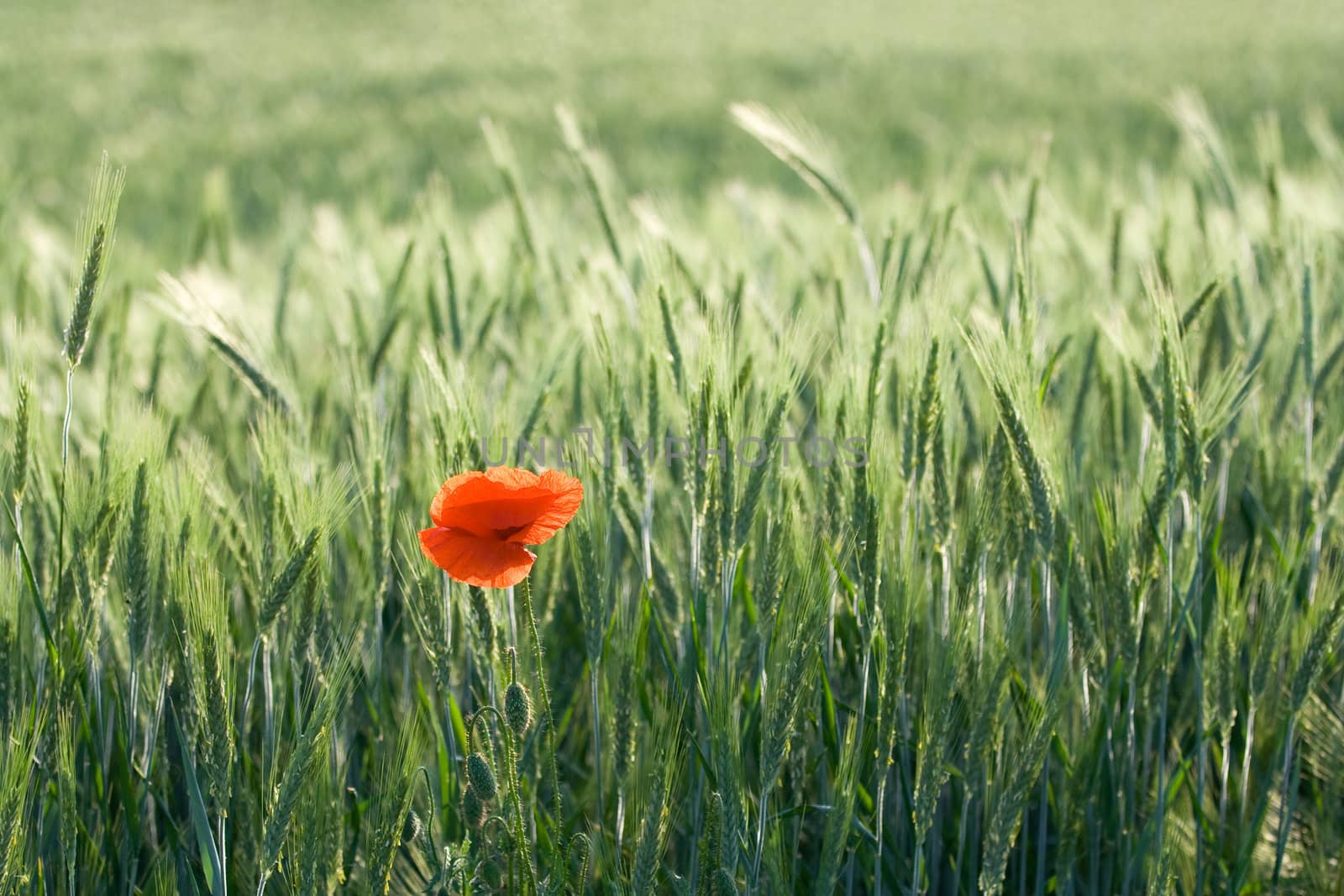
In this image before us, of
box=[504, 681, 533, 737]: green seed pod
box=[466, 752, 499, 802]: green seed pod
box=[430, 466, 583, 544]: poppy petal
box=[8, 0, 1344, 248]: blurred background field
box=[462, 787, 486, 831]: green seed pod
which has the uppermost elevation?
box=[8, 0, 1344, 248]: blurred background field

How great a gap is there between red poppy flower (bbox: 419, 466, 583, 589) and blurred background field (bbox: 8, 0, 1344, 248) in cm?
108

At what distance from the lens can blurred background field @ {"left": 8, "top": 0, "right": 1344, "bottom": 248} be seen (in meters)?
5.15

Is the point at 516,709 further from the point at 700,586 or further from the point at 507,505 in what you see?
the point at 700,586

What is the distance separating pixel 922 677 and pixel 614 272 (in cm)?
79

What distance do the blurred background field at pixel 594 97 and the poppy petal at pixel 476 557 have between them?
1.11m

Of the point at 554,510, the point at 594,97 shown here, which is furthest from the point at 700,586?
the point at 594,97

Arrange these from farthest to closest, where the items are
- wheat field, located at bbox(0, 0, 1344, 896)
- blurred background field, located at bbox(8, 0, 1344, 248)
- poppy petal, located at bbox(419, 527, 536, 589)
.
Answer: blurred background field, located at bbox(8, 0, 1344, 248) < wheat field, located at bbox(0, 0, 1344, 896) < poppy petal, located at bbox(419, 527, 536, 589)

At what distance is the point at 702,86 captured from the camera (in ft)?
25.0

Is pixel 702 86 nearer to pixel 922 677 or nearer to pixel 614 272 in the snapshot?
pixel 614 272

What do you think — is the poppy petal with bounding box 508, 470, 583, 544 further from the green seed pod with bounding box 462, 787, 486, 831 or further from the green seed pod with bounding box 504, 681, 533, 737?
the green seed pod with bounding box 462, 787, 486, 831

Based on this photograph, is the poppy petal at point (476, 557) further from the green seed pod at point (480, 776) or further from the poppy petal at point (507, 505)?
the green seed pod at point (480, 776)

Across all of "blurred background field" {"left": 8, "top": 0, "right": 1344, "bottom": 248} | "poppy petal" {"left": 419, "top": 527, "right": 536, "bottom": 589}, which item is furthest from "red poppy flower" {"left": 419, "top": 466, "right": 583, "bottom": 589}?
"blurred background field" {"left": 8, "top": 0, "right": 1344, "bottom": 248}

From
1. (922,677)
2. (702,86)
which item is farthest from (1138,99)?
(922,677)

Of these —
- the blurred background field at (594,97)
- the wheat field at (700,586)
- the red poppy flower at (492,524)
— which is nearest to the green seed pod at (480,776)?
the wheat field at (700,586)
